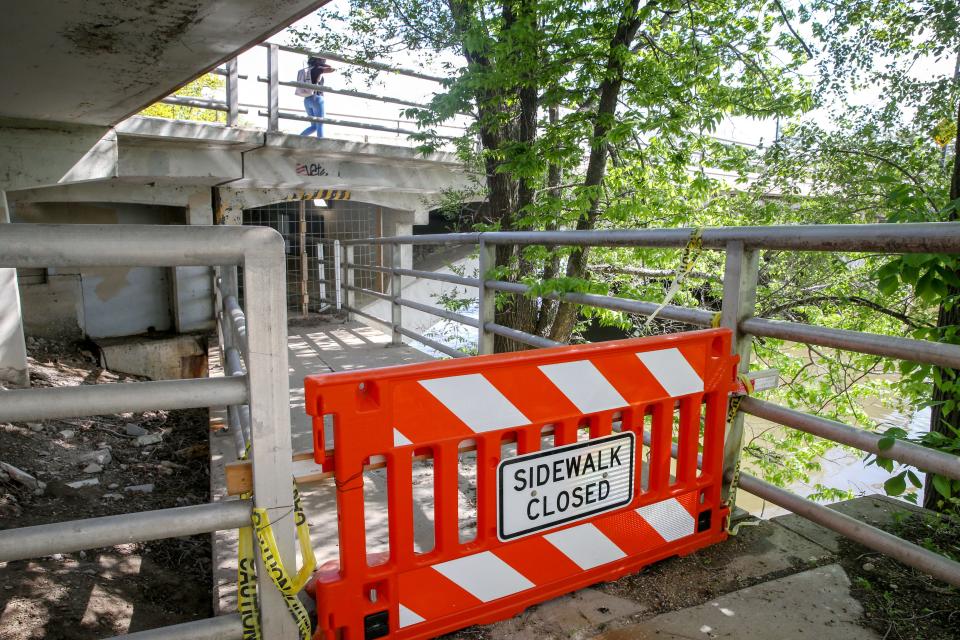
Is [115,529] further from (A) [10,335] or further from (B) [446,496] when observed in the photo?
(A) [10,335]

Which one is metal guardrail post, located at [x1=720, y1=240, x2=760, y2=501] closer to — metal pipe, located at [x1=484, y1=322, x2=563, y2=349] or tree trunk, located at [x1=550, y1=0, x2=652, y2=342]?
metal pipe, located at [x1=484, y1=322, x2=563, y2=349]

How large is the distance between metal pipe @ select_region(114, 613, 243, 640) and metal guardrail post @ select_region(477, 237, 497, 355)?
10.6 ft

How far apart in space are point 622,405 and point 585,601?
68 centimetres

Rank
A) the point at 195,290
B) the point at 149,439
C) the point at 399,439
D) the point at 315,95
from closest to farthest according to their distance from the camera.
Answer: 1. the point at 399,439
2. the point at 149,439
3. the point at 195,290
4. the point at 315,95

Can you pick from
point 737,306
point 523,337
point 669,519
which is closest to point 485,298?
point 523,337

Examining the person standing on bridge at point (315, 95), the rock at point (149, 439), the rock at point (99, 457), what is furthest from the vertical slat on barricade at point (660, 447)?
the person standing on bridge at point (315, 95)

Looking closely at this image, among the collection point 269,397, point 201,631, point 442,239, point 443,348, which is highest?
point 442,239

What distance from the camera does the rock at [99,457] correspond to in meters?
4.62

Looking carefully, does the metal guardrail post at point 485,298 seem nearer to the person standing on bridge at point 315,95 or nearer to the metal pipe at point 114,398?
the metal pipe at point 114,398

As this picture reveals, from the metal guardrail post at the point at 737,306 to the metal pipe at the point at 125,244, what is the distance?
1762 millimetres

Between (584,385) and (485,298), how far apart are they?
2.67m

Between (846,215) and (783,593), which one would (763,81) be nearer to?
(846,215)

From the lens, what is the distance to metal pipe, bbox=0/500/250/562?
148cm

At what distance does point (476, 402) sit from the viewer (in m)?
1.96
